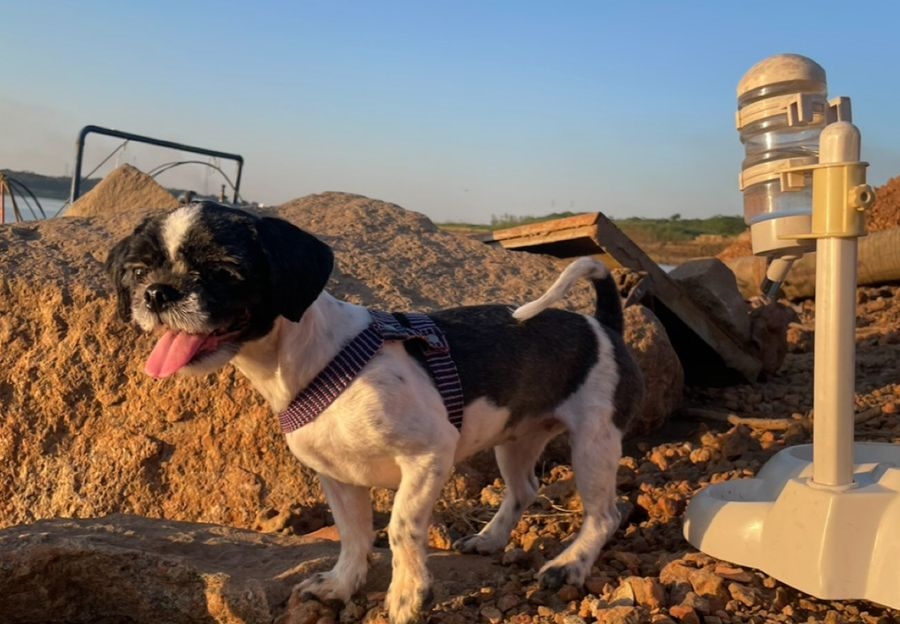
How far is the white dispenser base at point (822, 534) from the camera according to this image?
3102 millimetres

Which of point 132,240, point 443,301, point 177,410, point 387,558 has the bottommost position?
point 387,558

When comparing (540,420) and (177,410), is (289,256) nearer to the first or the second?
(540,420)

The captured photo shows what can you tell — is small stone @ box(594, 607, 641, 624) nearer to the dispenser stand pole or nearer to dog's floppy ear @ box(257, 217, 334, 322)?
the dispenser stand pole

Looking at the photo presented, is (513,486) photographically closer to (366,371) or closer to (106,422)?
(366,371)

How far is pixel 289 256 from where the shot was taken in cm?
322

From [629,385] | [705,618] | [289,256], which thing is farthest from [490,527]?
[289,256]

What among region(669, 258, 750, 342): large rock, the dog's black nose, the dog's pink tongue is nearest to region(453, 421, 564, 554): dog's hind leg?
the dog's pink tongue

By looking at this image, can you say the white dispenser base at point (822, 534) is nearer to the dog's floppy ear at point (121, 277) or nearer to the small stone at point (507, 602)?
the small stone at point (507, 602)

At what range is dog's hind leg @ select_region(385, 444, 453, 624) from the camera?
338 centimetres

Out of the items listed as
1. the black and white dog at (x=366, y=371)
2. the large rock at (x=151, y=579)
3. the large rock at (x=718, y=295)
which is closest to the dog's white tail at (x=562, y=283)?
the black and white dog at (x=366, y=371)

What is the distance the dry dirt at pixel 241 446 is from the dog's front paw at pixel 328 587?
44 millimetres

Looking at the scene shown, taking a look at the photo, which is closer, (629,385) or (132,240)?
(132,240)

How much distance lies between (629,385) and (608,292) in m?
0.59

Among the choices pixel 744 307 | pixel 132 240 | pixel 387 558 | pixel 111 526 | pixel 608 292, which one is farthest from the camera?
pixel 744 307
